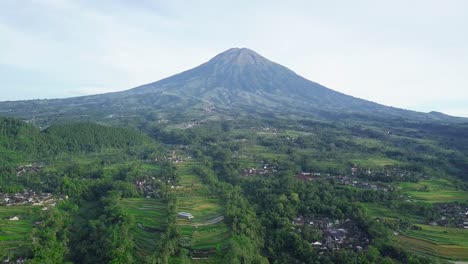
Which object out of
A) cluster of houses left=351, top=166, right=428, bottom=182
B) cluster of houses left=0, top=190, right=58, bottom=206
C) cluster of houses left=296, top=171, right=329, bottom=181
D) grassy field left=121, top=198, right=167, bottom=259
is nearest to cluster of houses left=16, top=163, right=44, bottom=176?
cluster of houses left=0, top=190, right=58, bottom=206

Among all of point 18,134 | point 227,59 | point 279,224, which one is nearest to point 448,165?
point 279,224

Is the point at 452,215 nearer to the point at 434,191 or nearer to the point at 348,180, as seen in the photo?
the point at 434,191

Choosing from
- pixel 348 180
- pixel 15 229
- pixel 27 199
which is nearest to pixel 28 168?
pixel 27 199

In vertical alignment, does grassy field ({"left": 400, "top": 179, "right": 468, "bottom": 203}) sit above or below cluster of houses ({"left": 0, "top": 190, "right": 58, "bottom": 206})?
above

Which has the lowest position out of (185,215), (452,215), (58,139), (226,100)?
(185,215)

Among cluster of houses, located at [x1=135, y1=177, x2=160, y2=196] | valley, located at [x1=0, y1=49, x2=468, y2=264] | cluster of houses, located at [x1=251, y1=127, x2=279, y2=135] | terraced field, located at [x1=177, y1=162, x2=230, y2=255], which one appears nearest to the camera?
valley, located at [x1=0, y1=49, x2=468, y2=264]

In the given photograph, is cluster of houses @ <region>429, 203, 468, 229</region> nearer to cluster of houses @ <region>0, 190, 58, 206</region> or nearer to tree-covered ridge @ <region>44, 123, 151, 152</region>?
cluster of houses @ <region>0, 190, 58, 206</region>

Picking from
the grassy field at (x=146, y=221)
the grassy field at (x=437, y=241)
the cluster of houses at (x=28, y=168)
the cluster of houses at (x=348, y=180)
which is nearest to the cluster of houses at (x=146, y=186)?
the grassy field at (x=146, y=221)
